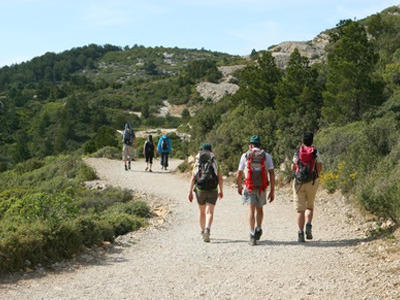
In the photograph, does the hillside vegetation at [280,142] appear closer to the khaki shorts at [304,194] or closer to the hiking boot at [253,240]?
the khaki shorts at [304,194]


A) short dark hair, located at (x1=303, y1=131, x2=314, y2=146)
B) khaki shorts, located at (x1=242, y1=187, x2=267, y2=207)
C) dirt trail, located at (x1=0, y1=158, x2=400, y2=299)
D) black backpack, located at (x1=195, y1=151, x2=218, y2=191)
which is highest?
short dark hair, located at (x1=303, y1=131, x2=314, y2=146)

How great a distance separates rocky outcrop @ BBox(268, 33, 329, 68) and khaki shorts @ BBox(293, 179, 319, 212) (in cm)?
5008

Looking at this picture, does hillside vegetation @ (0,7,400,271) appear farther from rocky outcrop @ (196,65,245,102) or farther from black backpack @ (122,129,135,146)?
rocky outcrop @ (196,65,245,102)

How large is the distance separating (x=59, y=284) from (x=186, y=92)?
76584 millimetres

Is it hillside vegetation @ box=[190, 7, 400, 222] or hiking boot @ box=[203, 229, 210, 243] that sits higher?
hillside vegetation @ box=[190, 7, 400, 222]

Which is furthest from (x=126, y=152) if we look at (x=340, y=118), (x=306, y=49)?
(x=306, y=49)

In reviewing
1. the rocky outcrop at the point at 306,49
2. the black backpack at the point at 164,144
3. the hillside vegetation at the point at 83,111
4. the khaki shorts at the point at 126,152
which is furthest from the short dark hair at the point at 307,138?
the rocky outcrop at the point at 306,49

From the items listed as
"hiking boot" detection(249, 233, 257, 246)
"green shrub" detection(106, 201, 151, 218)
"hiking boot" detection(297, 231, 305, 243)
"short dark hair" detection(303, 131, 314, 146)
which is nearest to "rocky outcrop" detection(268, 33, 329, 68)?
"green shrub" detection(106, 201, 151, 218)

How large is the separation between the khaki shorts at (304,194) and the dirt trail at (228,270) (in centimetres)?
66

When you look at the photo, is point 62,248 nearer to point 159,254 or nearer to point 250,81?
point 159,254

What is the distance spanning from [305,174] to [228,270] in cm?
234

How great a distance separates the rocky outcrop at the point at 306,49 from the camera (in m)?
62.4

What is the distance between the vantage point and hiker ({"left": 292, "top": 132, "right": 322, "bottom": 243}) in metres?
8.85

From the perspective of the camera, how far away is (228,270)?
743 cm
